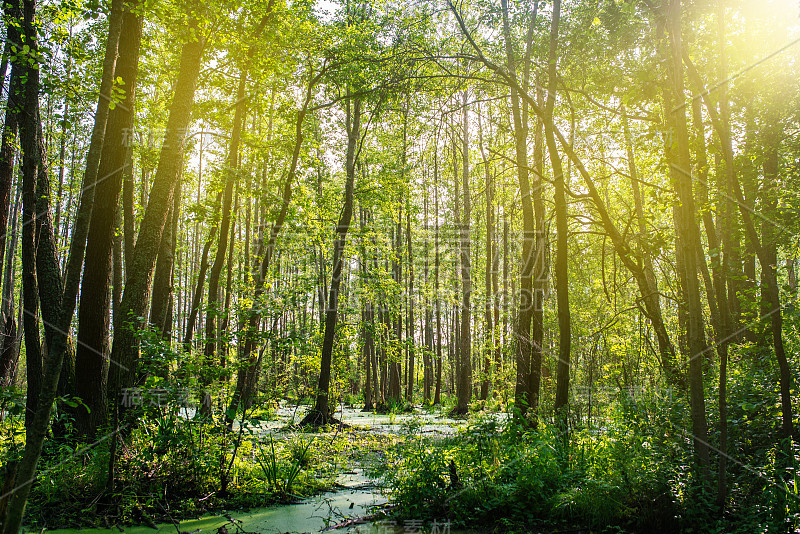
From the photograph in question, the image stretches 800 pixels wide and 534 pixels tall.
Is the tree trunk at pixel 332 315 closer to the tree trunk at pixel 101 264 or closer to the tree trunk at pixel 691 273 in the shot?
the tree trunk at pixel 101 264

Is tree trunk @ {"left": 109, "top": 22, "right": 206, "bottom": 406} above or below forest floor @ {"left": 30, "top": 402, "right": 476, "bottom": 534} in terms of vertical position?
above

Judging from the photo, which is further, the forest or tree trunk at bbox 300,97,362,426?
tree trunk at bbox 300,97,362,426

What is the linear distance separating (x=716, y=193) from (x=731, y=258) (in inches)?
59.3

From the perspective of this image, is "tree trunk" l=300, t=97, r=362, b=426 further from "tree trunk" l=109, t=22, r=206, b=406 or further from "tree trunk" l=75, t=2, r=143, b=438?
"tree trunk" l=75, t=2, r=143, b=438

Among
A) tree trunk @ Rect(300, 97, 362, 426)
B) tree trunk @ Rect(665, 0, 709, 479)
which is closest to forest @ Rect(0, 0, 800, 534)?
tree trunk @ Rect(665, 0, 709, 479)

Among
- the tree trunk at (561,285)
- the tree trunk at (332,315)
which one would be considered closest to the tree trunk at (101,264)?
the tree trunk at (561,285)

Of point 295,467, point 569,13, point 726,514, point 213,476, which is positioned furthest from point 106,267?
point 569,13

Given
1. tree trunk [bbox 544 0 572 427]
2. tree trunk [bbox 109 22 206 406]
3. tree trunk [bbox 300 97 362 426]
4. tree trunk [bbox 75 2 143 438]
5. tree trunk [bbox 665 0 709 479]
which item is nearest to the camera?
tree trunk [bbox 665 0 709 479]

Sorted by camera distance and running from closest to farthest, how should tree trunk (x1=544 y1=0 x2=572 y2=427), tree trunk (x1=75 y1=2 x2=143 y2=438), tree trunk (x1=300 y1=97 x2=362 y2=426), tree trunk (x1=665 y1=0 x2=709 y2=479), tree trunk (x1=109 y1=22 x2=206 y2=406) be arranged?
tree trunk (x1=665 y1=0 x2=709 y2=479), tree trunk (x1=75 y1=2 x2=143 y2=438), tree trunk (x1=544 y1=0 x2=572 y2=427), tree trunk (x1=109 y1=22 x2=206 y2=406), tree trunk (x1=300 y1=97 x2=362 y2=426)

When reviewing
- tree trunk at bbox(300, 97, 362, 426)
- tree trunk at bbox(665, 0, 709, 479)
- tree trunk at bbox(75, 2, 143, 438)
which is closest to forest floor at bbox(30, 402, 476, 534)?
tree trunk at bbox(75, 2, 143, 438)

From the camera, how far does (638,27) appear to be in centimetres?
668

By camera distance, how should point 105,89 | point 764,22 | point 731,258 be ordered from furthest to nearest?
point 764,22 → point 731,258 → point 105,89

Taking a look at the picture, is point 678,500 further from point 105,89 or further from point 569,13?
point 569,13

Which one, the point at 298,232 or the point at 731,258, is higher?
the point at 298,232
